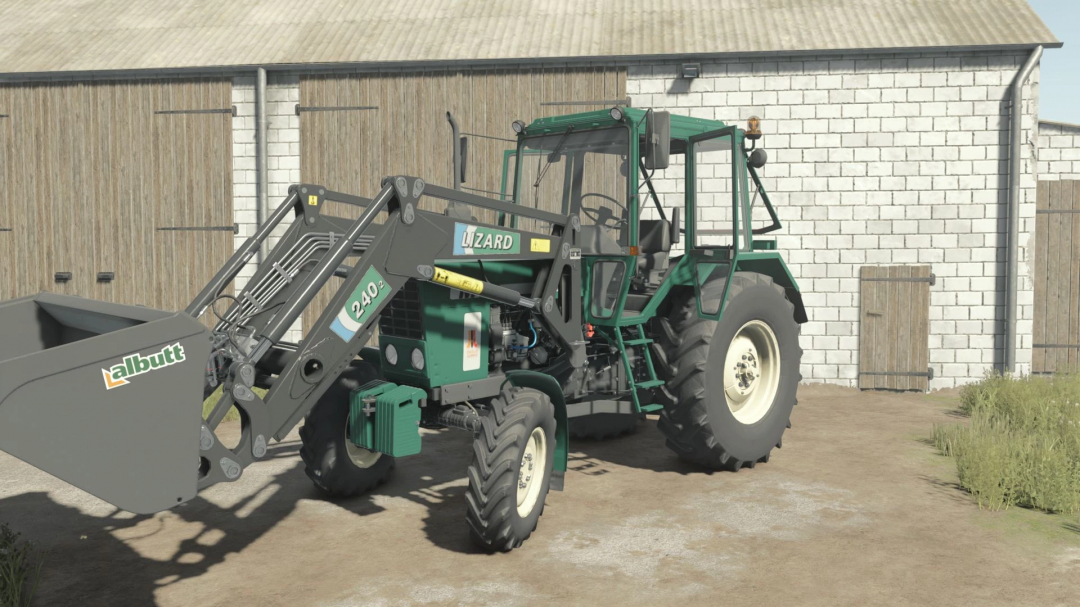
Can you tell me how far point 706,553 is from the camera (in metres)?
5.00

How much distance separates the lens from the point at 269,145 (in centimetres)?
1121

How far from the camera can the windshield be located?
21.0ft

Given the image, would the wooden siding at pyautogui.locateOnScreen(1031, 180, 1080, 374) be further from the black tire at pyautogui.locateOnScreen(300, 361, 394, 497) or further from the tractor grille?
the black tire at pyautogui.locateOnScreen(300, 361, 394, 497)

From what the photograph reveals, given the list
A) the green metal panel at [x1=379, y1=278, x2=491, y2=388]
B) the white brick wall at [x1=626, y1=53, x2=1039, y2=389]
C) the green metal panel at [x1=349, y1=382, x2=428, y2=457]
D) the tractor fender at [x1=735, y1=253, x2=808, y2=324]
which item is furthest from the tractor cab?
the white brick wall at [x1=626, y1=53, x2=1039, y2=389]

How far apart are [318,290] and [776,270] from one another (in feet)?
13.6

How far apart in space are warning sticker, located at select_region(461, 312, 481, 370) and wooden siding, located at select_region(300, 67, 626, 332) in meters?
5.26

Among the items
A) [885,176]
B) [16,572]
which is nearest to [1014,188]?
[885,176]

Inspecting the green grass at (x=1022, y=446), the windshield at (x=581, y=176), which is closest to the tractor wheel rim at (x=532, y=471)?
the windshield at (x=581, y=176)

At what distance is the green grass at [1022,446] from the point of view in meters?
5.82

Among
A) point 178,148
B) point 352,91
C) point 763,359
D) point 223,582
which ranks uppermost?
point 352,91

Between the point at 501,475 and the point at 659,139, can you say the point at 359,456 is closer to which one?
the point at 501,475

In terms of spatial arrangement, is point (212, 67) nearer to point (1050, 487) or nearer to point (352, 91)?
point (352, 91)

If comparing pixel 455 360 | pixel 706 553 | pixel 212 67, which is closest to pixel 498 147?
pixel 212 67

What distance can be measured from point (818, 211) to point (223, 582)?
25.8ft
